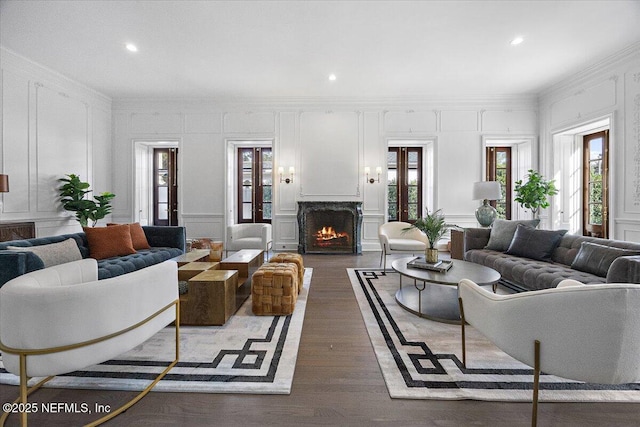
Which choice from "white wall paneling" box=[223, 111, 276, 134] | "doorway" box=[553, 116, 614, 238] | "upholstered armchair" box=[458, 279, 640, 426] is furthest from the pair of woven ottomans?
"doorway" box=[553, 116, 614, 238]

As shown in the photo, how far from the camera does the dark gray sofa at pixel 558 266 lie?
2203mm

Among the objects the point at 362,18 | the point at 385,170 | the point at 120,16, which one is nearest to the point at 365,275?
the point at 385,170

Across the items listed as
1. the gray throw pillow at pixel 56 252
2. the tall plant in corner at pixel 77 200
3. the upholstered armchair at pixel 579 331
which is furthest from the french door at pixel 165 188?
the upholstered armchair at pixel 579 331

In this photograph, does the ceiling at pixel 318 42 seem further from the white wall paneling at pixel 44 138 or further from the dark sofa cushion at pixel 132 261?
the dark sofa cushion at pixel 132 261

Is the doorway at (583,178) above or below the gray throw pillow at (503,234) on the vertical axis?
above

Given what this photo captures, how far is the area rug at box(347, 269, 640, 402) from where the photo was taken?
1639 mm

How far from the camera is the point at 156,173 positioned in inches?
288

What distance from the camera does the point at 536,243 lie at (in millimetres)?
3545

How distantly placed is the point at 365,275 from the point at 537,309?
3062mm

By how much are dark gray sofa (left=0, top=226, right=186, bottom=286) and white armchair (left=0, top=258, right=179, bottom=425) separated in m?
1.01

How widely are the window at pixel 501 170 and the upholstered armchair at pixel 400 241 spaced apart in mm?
3331

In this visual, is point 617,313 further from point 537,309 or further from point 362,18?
point 362,18

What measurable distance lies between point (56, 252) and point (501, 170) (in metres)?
8.25

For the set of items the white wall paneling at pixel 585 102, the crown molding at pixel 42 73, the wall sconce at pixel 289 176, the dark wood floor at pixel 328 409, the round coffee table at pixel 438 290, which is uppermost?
the crown molding at pixel 42 73
